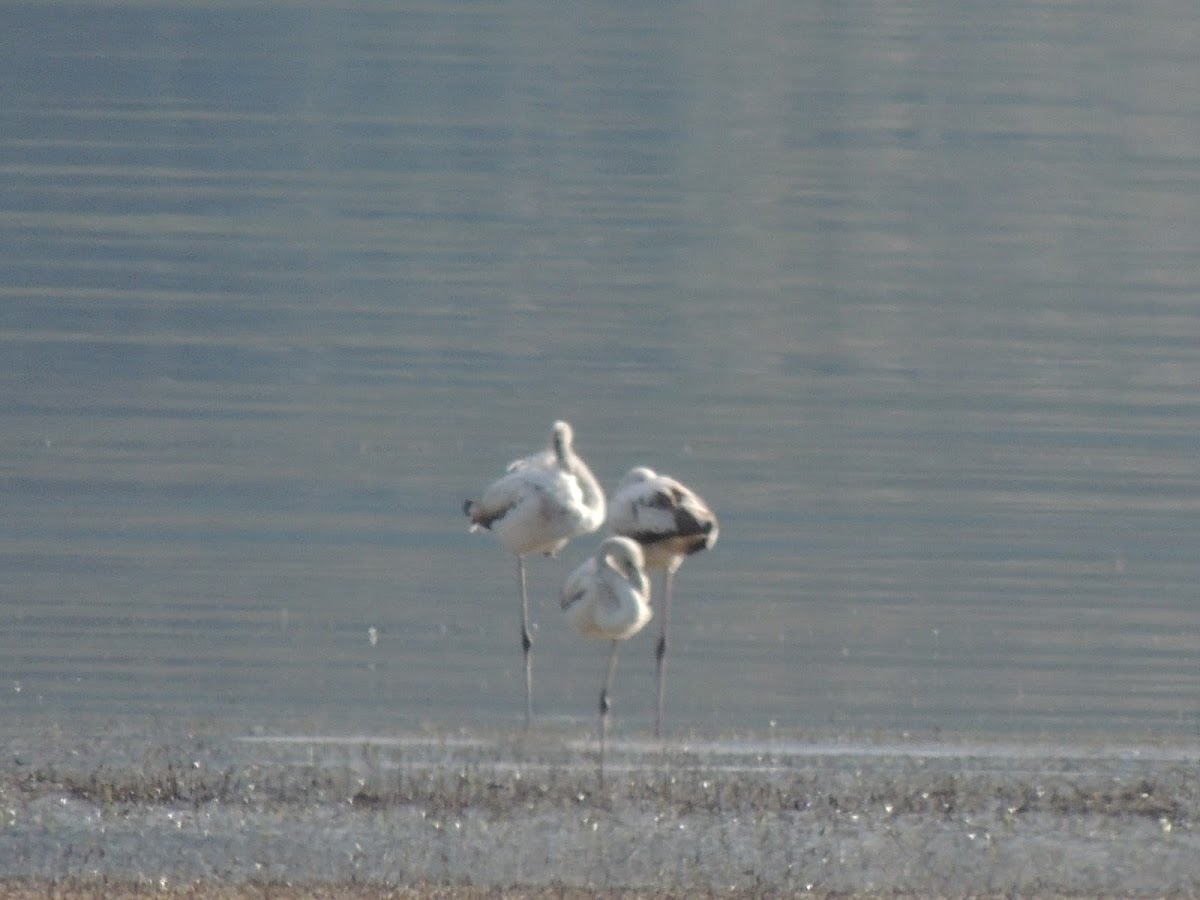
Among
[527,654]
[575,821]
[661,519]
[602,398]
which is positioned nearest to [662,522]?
[661,519]

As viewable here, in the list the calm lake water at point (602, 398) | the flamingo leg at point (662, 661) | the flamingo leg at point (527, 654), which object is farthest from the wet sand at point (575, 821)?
the calm lake water at point (602, 398)

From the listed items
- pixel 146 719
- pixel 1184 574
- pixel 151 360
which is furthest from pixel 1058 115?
pixel 146 719

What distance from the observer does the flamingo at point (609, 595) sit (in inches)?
384

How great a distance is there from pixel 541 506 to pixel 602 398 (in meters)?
6.14

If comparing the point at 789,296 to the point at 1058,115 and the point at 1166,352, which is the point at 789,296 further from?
the point at 1058,115

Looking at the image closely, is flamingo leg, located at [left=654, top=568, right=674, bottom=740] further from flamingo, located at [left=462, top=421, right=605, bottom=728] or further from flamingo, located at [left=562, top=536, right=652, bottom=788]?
flamingo, located at [left=462, top=421, right=605, bottom=728]

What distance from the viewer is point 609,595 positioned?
9.77 metres

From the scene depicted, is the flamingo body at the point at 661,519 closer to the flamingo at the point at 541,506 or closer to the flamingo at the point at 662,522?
the flamingo at the point at 662,522

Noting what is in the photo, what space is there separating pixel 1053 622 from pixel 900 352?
7.63 m

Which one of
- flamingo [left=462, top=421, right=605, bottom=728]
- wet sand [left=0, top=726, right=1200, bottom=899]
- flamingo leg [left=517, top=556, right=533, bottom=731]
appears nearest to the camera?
wet sand [left=0, top=726, right=1200, bottom=899]

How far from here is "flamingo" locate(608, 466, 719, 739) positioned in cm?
1049

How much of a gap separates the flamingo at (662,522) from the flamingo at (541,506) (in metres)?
0.15

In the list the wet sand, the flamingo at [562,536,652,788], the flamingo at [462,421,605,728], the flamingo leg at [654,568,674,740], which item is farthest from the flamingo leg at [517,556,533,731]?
the wet sand

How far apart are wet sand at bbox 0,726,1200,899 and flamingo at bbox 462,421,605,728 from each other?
6.04 ft
